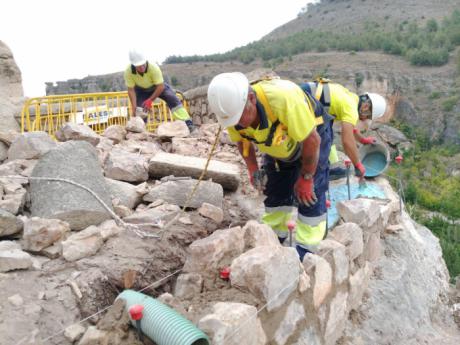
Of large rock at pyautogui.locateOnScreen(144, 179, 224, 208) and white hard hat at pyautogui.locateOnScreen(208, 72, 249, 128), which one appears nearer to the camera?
white hard hat at pyautogui.locateOnScreen(208, 72, 249, 128)

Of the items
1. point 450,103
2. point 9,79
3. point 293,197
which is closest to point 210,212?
point 293,197

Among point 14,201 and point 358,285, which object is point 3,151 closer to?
point 14,201

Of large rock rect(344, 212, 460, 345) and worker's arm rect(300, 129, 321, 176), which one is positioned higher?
worker's arm rect(300, 129, 321, 176)

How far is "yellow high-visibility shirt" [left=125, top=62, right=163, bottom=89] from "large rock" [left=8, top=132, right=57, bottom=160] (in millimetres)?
2326

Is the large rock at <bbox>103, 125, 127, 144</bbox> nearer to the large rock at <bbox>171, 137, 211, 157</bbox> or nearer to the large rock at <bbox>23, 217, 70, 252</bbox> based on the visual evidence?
the large rock at <bbox>171, 137, 211, 157</bbox>

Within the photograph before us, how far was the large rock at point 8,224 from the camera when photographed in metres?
2.74

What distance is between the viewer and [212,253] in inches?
99.4

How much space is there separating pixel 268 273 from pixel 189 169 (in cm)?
205

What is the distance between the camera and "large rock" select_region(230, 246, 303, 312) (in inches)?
87.4

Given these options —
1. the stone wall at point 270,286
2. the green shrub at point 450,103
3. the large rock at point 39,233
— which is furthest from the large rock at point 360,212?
the green shrub at point 450,103

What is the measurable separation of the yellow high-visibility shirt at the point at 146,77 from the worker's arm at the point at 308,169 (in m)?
3.84

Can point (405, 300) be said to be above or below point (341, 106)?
below

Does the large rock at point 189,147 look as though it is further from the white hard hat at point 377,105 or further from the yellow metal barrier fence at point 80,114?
the yellow metal barrier fence at point 80,114

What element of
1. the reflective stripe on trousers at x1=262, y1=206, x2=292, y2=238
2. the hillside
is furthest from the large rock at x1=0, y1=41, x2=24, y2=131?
the hillside
